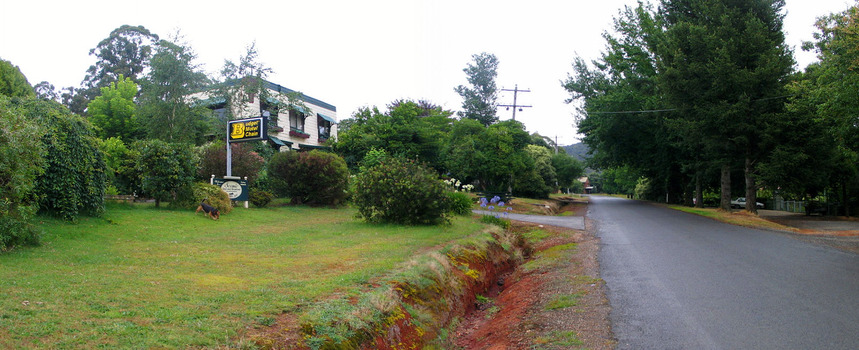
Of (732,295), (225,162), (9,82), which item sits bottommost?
(732,295)

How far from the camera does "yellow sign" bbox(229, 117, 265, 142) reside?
18672 millimetres

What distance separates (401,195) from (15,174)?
9114 millimetres

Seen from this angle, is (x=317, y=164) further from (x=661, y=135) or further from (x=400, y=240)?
(x=661, y=135)

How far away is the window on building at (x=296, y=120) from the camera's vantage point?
119 ft

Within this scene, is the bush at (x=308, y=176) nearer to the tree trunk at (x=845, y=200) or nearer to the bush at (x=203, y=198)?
the bush at (x=203, y=198)

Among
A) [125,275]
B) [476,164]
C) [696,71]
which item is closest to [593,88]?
[476,164]

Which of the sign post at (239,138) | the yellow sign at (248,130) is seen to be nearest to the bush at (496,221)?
the sign post at (239,138)

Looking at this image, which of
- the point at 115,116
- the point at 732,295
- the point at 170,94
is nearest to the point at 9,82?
the point at 115,116

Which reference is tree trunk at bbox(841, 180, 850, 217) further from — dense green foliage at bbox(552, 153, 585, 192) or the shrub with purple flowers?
dense green foliage at bbox(552, 153, 585, 192)

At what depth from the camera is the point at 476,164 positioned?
3325cm

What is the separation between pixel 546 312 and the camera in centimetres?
692

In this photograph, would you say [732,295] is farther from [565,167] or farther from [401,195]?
[565,167]

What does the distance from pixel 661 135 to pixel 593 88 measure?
7.56m

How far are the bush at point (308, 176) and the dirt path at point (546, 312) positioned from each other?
443 inches
